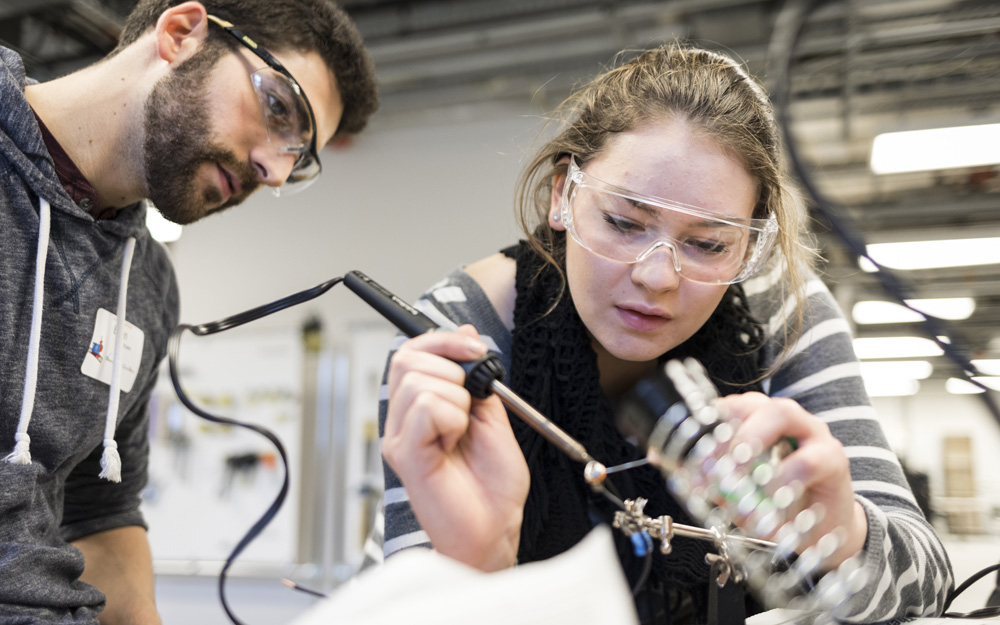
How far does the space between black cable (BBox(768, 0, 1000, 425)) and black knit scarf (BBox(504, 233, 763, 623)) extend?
260mm

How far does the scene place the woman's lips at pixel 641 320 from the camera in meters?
0.95

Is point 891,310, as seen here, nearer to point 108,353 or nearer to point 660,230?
point 660,230

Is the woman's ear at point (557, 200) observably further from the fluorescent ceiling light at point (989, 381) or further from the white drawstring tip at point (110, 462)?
the white drawstring tip at point (110, 462)

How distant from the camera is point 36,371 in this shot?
35.9 inches

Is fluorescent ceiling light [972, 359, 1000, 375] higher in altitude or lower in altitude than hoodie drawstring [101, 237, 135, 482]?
higher

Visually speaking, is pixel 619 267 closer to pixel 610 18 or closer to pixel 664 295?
pixel 664 295

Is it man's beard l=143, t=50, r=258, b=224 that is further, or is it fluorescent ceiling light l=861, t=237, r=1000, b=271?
fluorescent ceiling light l=861, t=237, r=1000, b=271

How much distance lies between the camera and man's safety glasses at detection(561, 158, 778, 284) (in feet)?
2.89

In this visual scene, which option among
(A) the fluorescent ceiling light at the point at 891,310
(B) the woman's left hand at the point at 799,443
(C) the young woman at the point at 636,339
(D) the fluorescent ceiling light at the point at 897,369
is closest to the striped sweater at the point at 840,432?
(C) the young woman at the point at 636,339

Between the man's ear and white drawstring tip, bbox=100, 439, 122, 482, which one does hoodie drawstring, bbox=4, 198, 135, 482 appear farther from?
the man's ear

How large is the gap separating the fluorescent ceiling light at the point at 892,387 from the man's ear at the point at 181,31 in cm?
1049

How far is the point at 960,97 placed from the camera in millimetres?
4129

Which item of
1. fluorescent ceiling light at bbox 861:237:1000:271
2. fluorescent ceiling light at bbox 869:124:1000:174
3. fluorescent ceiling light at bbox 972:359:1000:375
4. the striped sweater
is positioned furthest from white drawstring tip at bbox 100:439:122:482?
fluorescent ceiling light at bbox 861:237:1000:271

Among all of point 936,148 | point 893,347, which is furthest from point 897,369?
point 936,148
